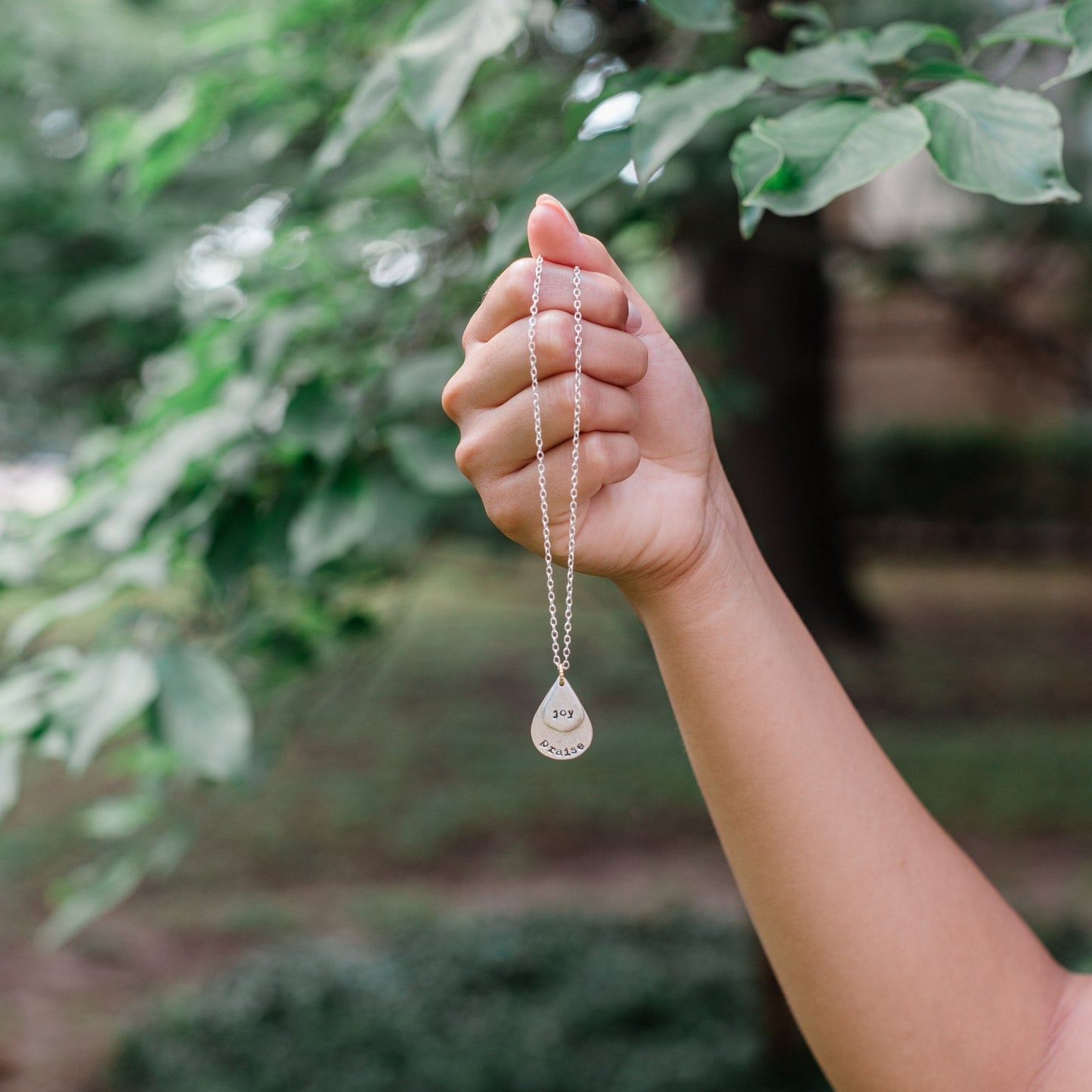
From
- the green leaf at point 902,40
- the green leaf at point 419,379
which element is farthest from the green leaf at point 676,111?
the green leaf at point 419,379

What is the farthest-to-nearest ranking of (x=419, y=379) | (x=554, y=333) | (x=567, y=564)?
(x=419, y=379)
(x=567, y=564)
(x=554, y=333)

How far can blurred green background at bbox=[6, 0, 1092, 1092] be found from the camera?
1629 mm

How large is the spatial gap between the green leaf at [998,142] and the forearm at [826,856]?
393 millimetres

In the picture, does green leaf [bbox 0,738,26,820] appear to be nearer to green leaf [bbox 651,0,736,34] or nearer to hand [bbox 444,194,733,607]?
hand [bbox 444,194,733,607]

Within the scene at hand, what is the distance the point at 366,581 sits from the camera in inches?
102

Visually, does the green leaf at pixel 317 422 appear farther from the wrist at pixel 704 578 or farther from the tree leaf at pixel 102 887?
the tree leaf at pixel 102 887

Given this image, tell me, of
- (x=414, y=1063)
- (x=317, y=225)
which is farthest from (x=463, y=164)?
(x=414, y=1063)

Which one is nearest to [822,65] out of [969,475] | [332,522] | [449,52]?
[449,52]

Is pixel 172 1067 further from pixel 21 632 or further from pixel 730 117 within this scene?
pixel 730 117

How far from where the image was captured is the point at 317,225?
1932 mm

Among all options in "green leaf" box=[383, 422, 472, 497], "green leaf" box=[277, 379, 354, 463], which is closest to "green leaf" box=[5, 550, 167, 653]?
"green leaf" box=[277, 379, 354, 463]

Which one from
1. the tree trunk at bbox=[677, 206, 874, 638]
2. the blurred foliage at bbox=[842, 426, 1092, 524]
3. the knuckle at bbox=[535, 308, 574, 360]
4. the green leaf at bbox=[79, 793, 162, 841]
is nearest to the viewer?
the knuckle at bbox=[535, 308, 574, 360]

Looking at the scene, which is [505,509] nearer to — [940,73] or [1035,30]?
[940,73]

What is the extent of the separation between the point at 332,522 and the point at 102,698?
391 mm
